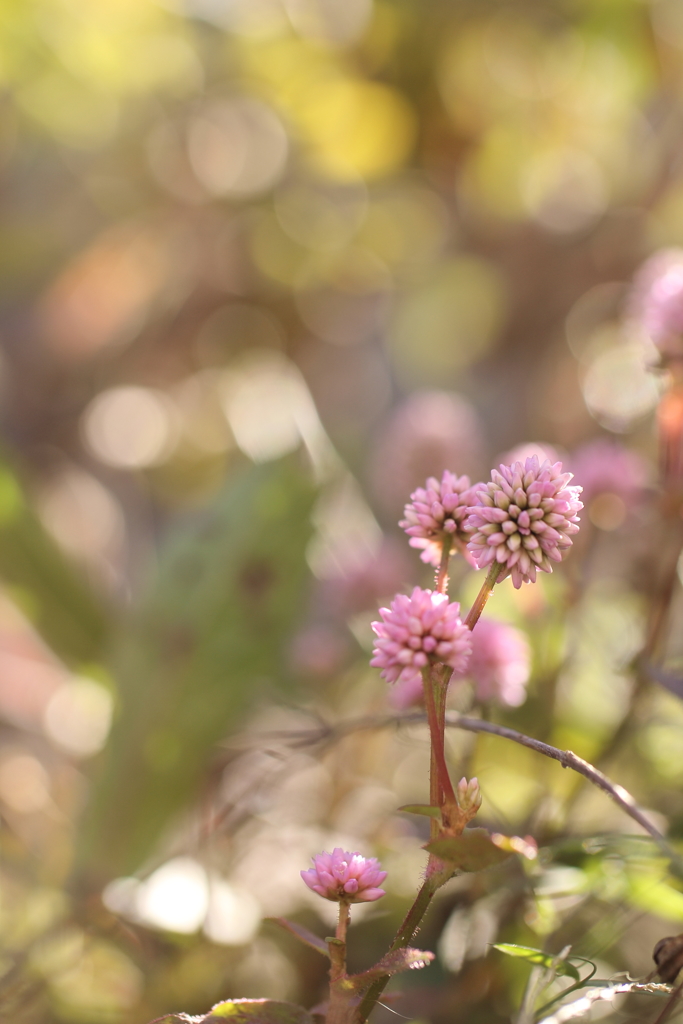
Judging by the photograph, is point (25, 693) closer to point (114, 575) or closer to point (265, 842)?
point (114, 575)

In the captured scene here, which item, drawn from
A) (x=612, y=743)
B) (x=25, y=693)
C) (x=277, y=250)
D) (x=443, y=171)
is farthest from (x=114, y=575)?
(x=443, y=171)

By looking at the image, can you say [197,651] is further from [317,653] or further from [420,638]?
[420,638]

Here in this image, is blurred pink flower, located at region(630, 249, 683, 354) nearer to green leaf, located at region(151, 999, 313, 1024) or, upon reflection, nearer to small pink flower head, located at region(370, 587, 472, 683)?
small pink flower head, located at region(370, 587, 472, 683)

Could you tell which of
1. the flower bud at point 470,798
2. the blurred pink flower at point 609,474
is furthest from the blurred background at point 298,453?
the flower bud at point 470,798

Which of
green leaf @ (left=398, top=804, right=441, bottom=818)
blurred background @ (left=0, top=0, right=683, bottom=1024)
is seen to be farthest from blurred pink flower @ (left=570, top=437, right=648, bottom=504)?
green leaf @ (left=398, top=804, right=441, bottom=818)

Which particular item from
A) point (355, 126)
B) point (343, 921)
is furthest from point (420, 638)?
point (355, 126)
